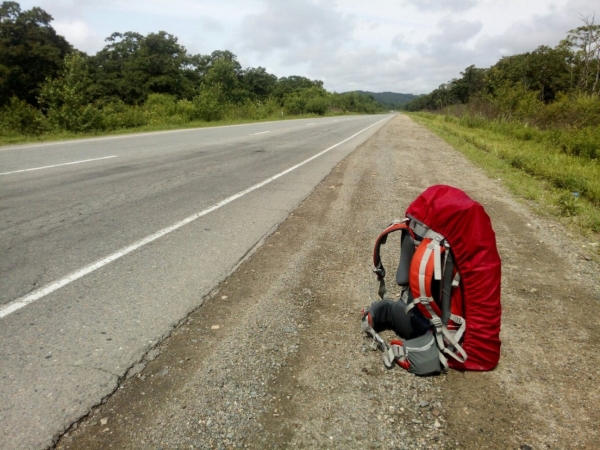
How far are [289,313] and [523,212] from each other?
4.71 metres

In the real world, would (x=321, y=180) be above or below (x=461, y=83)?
below

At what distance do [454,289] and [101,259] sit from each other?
3.26 m

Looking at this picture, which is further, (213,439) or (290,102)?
(290,102)

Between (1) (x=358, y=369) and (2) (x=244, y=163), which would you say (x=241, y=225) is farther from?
(2) (x=244, y=163)

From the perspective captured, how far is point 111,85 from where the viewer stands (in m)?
45.1

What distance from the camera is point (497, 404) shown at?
2113 mm

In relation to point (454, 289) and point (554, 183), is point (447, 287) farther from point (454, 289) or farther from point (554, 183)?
point (554, 183)

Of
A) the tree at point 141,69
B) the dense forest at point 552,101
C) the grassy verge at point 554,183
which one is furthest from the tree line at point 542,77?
the tree at point 141,69

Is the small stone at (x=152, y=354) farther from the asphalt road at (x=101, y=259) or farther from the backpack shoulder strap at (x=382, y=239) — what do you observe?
the backpack shoulder strap at (x=382, y=239)

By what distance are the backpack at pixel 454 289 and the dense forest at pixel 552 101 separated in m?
12.0

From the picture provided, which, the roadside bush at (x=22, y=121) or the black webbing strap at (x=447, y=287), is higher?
the roadside bush at (x=22, y=121)

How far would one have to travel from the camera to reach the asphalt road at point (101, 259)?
7.12 ft

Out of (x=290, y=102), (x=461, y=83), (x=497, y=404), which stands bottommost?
(x=497, y=404)

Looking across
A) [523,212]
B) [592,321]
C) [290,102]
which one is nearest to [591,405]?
[592,321]
